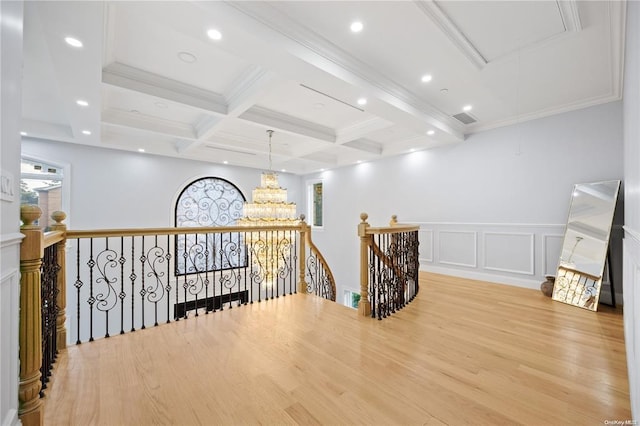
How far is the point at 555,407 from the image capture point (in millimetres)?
1753

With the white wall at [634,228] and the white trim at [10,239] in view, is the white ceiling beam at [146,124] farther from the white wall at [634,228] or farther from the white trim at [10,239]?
the white wall at [634,228]

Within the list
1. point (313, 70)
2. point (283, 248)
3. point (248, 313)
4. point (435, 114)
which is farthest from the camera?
point (283, 248)

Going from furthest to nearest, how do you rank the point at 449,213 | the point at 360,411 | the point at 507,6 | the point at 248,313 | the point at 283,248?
the point at 449,213, the point at 283,248, the point at 248,313, the point at 507,6, the point at 360,411

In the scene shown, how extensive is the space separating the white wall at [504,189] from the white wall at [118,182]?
217 inches

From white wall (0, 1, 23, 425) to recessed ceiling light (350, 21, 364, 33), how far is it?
2.28m

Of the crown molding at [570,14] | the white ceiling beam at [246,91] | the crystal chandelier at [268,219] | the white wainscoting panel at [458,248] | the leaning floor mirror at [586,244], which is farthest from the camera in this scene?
the white wainscoting panel at [458,248]

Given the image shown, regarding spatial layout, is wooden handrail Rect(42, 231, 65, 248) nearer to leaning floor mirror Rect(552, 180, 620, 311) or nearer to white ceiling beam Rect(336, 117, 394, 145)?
white ceiling beam Rect(336, 117, 394, 145)

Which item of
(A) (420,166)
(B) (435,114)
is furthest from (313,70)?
(A) (420,166)

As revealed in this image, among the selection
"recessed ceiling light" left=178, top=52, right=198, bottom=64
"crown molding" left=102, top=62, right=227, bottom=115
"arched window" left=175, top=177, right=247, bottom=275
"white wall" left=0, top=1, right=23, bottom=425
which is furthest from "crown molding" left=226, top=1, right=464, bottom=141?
"arched window" left=175, top=177, right=247, bottom=275

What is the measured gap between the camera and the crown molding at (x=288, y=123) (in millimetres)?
4543

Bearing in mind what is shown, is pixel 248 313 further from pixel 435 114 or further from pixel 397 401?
pixel 435 114

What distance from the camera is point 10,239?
3.99 feet

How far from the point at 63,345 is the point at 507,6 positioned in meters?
5.02

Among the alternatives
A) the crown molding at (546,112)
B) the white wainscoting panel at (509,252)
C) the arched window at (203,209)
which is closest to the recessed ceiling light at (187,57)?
the arched window at (203,209)
